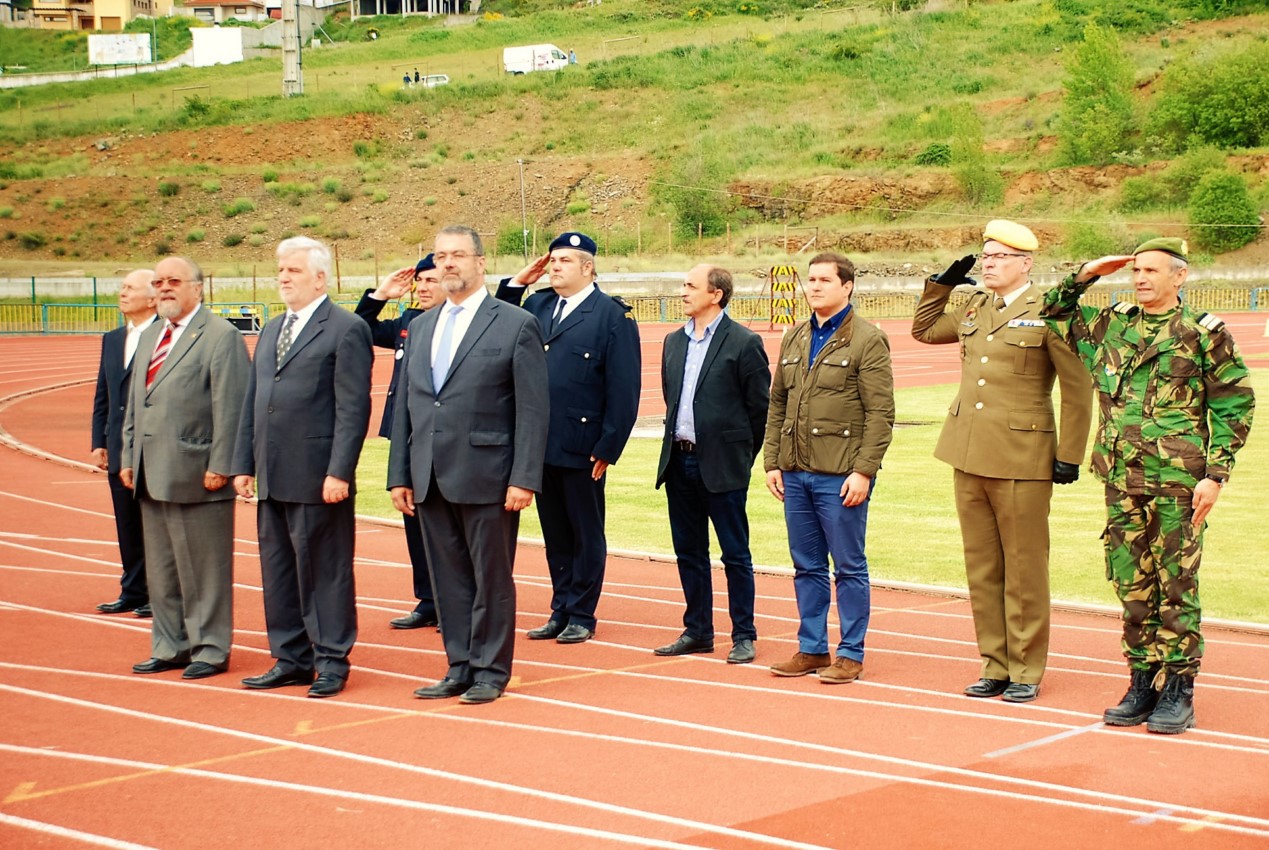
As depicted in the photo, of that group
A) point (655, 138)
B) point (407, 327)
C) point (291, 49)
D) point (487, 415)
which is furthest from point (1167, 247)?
point (291, 49)

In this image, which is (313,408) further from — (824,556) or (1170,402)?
(1170,402)

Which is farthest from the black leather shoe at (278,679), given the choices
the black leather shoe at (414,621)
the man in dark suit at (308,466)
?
the black leather shoe at (414,621)

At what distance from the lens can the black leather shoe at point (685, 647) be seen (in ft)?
25.8

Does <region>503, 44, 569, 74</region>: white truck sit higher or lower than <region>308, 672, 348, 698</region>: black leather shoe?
higher

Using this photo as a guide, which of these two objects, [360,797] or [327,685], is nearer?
[360,797]

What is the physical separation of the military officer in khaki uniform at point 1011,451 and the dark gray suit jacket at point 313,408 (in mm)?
2790

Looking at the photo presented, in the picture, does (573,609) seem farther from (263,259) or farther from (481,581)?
(263,259)

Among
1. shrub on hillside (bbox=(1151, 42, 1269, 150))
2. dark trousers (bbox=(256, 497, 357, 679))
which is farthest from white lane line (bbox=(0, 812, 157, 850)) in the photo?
shrub on hillside (bbox=(1151, 42, 1269, 150))

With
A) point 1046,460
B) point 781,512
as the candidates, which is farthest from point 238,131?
point 1046,460

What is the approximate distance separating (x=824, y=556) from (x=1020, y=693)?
45.8 inches

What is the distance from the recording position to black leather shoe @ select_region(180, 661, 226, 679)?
730 cm

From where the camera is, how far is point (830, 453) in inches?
284

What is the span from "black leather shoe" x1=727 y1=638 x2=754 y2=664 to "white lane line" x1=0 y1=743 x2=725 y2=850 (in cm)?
268

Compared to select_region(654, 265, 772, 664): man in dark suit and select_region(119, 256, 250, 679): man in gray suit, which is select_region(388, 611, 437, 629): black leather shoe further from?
select_region(654, 265, 772, 664): man in dark suit
